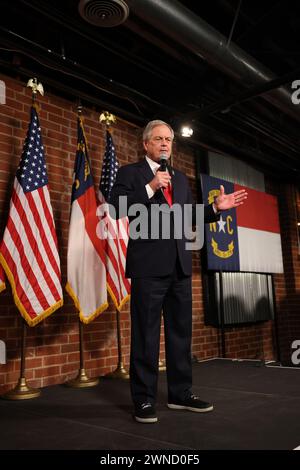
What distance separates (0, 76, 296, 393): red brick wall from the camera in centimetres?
325

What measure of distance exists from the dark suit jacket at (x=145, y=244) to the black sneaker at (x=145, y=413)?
0.67 meters

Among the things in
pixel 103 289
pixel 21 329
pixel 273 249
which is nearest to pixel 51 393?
pixel 21 329

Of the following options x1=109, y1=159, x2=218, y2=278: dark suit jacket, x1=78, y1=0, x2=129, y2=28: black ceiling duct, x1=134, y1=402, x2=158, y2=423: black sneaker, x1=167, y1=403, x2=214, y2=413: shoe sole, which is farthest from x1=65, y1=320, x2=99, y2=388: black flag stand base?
x1=78, y1=0, x2=129, y2=28: black ceiling duct

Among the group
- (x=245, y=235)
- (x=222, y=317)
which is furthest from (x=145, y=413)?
(x=245, y=235)

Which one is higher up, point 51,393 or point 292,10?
point 292,10

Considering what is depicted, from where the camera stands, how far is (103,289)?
346 centimetres

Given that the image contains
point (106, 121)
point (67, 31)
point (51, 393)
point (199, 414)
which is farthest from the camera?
point (106, 121)

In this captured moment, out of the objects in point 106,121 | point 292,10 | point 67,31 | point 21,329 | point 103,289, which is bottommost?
point 21,329

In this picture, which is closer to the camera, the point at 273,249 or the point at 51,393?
the point at 51,393

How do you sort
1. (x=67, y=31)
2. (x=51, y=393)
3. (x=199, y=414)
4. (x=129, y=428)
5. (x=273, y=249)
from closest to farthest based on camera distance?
(x=129, y=428) < (x=199, y=414) < (x=51, y=393) < (x=67, y=31) < (x=273, y=249)

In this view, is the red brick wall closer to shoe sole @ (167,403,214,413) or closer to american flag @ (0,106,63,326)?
american flag @ (0,106,63,326)

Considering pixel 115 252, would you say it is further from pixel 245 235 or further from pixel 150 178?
pixel 245 235

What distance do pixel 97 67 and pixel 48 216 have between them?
1.60m

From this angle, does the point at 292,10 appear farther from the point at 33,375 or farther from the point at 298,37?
the point at 33,375
